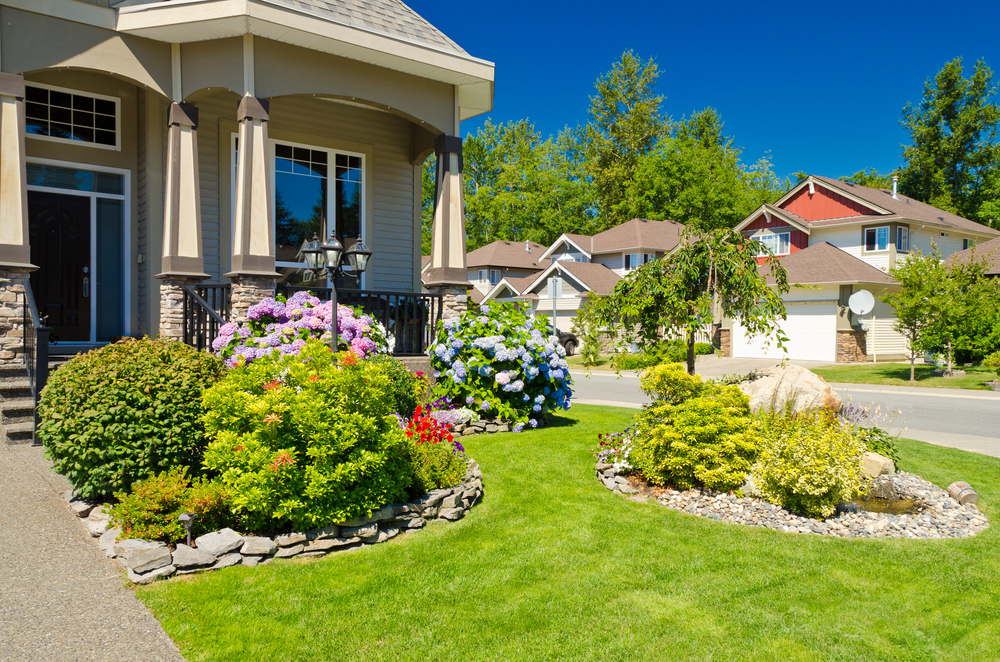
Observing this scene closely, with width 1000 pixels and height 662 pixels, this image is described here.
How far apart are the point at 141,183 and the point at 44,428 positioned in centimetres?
597

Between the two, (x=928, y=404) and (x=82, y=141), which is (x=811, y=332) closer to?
(x=928, y=404)

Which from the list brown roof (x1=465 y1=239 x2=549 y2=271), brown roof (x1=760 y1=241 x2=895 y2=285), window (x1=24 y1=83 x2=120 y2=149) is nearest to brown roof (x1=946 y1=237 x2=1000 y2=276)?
brown roof (x1=760 y1=241 x2=895 y2=285)

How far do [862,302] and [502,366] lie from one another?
64.4ft

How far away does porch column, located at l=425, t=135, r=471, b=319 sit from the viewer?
10391 millimetres

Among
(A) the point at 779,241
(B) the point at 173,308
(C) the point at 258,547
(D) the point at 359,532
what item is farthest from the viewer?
(A) the point at 779,241

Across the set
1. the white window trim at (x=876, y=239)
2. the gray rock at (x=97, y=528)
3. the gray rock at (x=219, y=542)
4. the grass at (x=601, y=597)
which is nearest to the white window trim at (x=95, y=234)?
the gray rock at (x=97, y=528)

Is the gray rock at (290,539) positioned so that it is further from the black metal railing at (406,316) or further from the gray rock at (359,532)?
the black metal railing at (406,316)

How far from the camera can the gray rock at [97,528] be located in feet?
15.1

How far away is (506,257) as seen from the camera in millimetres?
44156

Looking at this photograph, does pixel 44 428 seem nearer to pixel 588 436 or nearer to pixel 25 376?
pixel 25 376

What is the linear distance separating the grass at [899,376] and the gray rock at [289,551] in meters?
18.1

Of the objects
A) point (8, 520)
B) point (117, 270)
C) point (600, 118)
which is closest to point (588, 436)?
point (8, 520)

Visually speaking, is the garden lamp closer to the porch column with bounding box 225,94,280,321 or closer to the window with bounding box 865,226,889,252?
the porch column with bounding box 225,94,280,321

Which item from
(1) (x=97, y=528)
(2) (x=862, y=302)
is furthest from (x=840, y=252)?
(1) (x=97, y=528)
